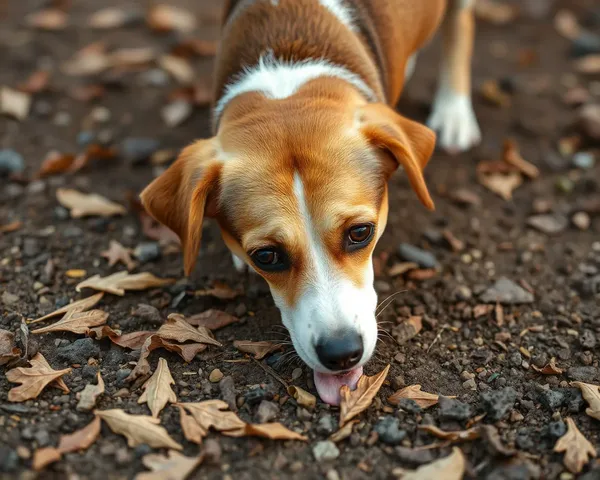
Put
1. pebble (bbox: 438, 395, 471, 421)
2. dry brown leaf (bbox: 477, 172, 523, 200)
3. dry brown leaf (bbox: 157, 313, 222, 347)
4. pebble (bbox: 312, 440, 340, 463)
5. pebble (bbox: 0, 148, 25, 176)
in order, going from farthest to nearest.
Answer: pebble (bbox: 0, 148, 25, 176), dry brown leaf (bbox: 477, 172, 523, 200), dry brown leaf (bbox: 157, 313, 222, 347), pebble (bbox: 438, 395, 471, 421), pebble (bbox: 312, 440, 340, 463)

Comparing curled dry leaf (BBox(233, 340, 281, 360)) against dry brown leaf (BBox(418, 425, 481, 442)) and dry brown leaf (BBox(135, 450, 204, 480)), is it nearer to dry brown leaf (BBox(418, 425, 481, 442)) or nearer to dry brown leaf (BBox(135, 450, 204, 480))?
dry brown leaf (BBox(135, 450, 204, 480))

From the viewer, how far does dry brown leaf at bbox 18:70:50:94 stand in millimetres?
6473

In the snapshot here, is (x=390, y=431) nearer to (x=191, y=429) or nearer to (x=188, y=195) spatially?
(x=191, y=429)

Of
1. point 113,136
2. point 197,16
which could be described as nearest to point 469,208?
point 113,136

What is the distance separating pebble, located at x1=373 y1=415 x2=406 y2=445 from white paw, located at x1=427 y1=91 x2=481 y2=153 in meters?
2.99

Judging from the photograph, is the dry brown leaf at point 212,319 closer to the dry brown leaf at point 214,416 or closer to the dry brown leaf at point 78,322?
the dry brown leaf at point 78,322

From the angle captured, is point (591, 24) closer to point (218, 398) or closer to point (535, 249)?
point (535, 249)

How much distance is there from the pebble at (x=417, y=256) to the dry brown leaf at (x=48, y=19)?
4.67m

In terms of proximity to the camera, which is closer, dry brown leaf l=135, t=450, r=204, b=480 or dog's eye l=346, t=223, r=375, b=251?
dry brown leaf l=135, t=450, r=204, b=480

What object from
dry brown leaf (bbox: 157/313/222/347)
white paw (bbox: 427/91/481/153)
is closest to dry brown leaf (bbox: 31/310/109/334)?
dry brown leaf (bbox: 157/313/222/347)

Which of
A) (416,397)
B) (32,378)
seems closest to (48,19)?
(32,378)

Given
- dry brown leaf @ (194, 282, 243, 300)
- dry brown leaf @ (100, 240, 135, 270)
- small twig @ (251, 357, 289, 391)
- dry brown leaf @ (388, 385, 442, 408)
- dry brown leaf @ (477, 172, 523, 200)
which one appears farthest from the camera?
dry brown leaf @ (477, 172, 523, 200)

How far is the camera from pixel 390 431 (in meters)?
3.48

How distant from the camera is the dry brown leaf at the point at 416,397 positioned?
3.67 metres
